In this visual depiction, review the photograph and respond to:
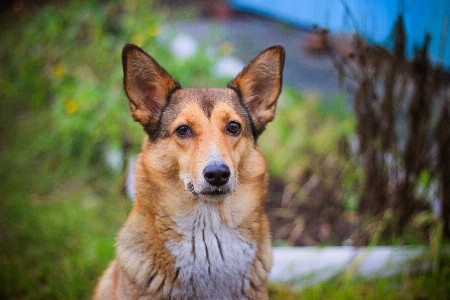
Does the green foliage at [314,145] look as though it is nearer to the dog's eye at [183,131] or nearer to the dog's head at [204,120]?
the dog's head at [204,120]

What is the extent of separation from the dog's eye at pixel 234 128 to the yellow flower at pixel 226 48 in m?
3.68

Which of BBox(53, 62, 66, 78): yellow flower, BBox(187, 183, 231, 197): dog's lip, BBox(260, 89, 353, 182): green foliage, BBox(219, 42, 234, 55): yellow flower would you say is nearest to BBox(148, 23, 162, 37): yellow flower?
BBox(219, 42, 234, 55): yellow flower

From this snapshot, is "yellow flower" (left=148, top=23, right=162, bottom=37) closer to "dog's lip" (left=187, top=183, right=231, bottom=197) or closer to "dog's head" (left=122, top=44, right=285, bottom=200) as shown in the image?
"dog's head" (left=122, top=44, right=285, bottom=200)

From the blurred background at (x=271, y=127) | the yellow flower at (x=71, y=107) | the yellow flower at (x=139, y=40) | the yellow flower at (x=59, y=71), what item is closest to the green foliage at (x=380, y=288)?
the blurred background at (x=271, y=127)

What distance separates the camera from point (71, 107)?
4.92m

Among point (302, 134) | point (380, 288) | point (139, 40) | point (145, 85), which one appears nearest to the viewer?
point (145, 85)

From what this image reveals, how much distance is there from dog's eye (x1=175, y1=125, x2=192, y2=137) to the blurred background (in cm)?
132

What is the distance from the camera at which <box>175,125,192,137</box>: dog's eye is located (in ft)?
7.85

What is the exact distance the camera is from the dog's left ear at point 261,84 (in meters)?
2.47

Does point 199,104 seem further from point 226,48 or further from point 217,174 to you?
point 226,48

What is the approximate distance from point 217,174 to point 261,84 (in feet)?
2.54

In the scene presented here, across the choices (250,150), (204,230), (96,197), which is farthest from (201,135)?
(96,197)

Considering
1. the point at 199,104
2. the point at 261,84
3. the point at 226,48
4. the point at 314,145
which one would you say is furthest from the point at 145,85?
the point at 226,48

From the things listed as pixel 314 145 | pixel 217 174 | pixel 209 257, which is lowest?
pixel 209 257
